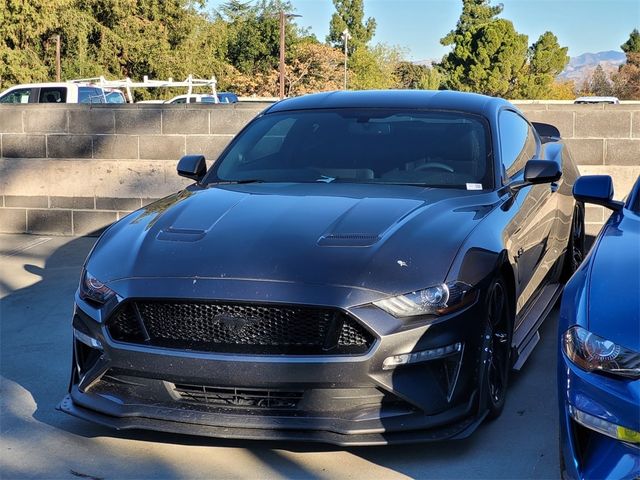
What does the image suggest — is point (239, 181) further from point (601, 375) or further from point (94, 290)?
point (601, 375)

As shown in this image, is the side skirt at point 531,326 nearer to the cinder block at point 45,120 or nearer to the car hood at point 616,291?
the car hood at point 616,291

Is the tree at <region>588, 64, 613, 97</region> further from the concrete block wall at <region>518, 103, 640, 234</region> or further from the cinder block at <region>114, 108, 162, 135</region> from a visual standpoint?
the cinder block at <region>114, 108, 162, 135</region>

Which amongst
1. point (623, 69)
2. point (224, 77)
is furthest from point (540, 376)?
point (623, 69)

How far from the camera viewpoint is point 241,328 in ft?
12.6

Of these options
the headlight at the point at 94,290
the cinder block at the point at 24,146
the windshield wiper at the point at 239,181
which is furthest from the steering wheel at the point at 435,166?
the cinder block at the point at 24,146

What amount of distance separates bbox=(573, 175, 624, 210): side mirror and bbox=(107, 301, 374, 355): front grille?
151cm

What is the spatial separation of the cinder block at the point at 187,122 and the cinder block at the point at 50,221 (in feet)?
4.54

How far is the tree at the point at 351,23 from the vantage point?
86.7m

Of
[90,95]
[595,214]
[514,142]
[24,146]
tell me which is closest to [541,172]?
[514,142]

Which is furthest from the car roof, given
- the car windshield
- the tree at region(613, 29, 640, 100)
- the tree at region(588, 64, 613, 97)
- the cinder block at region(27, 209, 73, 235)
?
the tree at region(588, 64, 613, 97)

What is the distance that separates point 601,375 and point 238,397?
154cm

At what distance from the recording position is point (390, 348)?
3.69 meters

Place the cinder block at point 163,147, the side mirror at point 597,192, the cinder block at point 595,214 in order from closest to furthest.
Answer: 1. the side mirror at point 597,192
2. the cinder block at point 595,214
3. the cinder block at point 163,147

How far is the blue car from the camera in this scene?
9.57 ft
